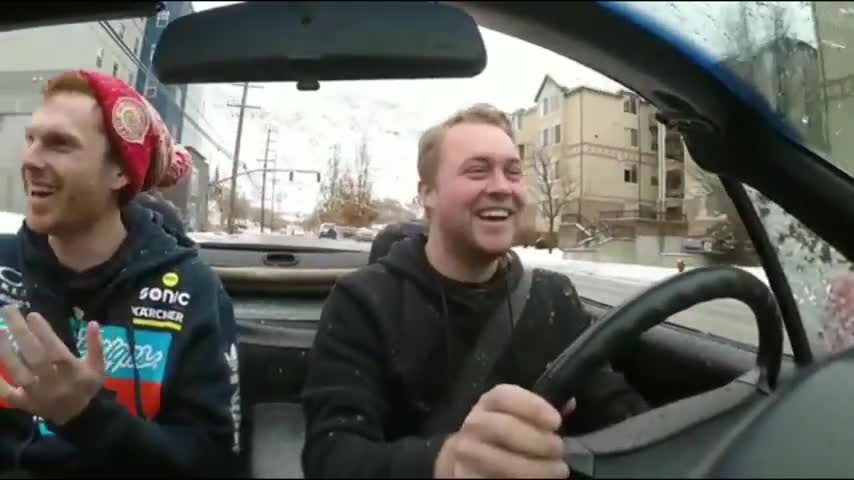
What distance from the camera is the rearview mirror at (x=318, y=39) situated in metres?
0.78

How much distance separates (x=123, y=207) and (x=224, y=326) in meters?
0.35

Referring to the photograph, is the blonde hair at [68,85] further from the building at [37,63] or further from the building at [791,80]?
the building at [791,80]

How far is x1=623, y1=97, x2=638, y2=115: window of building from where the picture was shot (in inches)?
50.9

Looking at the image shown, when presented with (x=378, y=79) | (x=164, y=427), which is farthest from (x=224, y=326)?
(x=378, y=79)

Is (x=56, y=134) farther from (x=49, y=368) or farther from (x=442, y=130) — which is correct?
(x=442, y=130)

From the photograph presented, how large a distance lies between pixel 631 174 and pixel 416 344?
0.61m

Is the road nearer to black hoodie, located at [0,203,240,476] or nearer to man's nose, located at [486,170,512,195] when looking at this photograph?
man's nose, located at [486,170,512,195]

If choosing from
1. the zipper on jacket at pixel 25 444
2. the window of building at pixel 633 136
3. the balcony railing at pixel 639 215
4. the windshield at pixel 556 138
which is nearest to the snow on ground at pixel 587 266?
the windshield at pixel 556 138

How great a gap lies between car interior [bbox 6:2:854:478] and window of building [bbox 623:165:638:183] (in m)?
0.37

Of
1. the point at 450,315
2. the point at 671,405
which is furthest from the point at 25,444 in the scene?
the point at 671,405

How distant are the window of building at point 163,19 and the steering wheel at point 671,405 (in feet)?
2.09

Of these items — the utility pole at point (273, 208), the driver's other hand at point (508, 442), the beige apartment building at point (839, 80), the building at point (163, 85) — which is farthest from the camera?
the utility pole at point (273, 208)

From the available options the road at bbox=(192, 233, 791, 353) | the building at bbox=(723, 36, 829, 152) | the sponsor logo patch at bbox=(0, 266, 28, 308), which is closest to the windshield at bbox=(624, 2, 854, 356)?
the building at bbox=(723, 36, 829, 152)

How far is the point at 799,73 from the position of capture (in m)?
1.10
